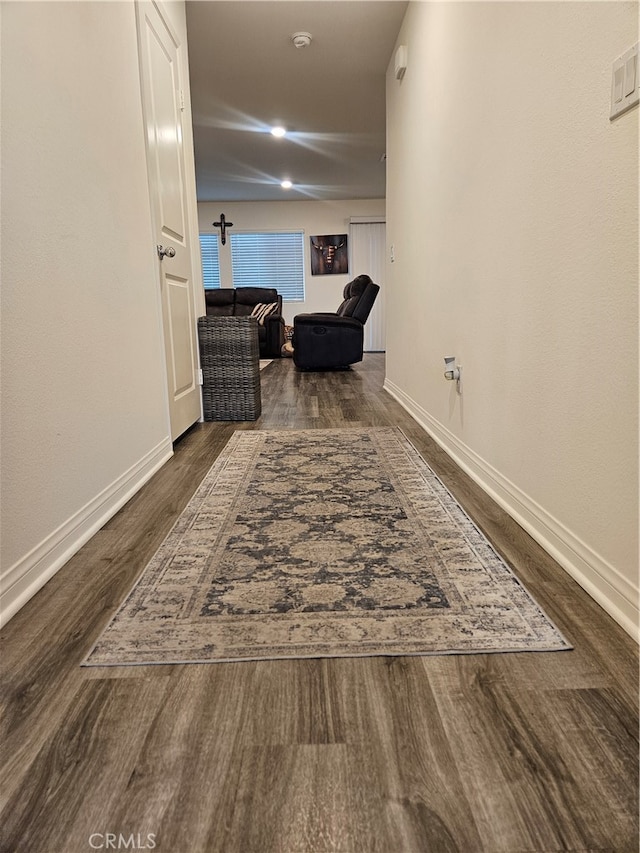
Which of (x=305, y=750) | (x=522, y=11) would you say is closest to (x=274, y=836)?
(x=305, y=750)

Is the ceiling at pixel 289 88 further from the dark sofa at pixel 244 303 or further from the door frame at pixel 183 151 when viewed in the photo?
the dark sofa at pixel 244 303

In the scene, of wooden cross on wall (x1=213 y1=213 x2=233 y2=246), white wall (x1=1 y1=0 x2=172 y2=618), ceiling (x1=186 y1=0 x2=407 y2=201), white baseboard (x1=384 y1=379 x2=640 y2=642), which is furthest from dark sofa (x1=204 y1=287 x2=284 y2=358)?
white baseboard (x1=384 y1=379 x2=640 y2=642)

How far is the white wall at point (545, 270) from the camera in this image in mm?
1010

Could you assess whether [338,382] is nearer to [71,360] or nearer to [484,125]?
[484,125]

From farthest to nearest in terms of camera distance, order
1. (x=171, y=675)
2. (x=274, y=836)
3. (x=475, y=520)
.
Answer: (x=475, y=520) → (x=171, y=675) → (x=274, y=836)

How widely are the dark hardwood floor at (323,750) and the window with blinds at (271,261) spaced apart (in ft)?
25.6

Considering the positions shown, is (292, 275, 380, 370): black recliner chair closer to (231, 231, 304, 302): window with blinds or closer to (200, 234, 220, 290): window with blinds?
(231, 231, 304, 302): window with blinds

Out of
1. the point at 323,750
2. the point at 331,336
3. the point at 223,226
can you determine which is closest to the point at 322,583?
the point at 323,750

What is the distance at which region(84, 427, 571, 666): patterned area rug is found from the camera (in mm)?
966

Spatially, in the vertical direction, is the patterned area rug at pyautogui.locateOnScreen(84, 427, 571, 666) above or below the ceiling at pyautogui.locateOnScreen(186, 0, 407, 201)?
below

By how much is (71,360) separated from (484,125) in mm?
1523

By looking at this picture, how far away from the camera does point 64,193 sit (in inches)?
54.5

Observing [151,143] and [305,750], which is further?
[151,143]

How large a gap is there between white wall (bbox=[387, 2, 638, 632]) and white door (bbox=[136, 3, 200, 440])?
1260 millimetres
